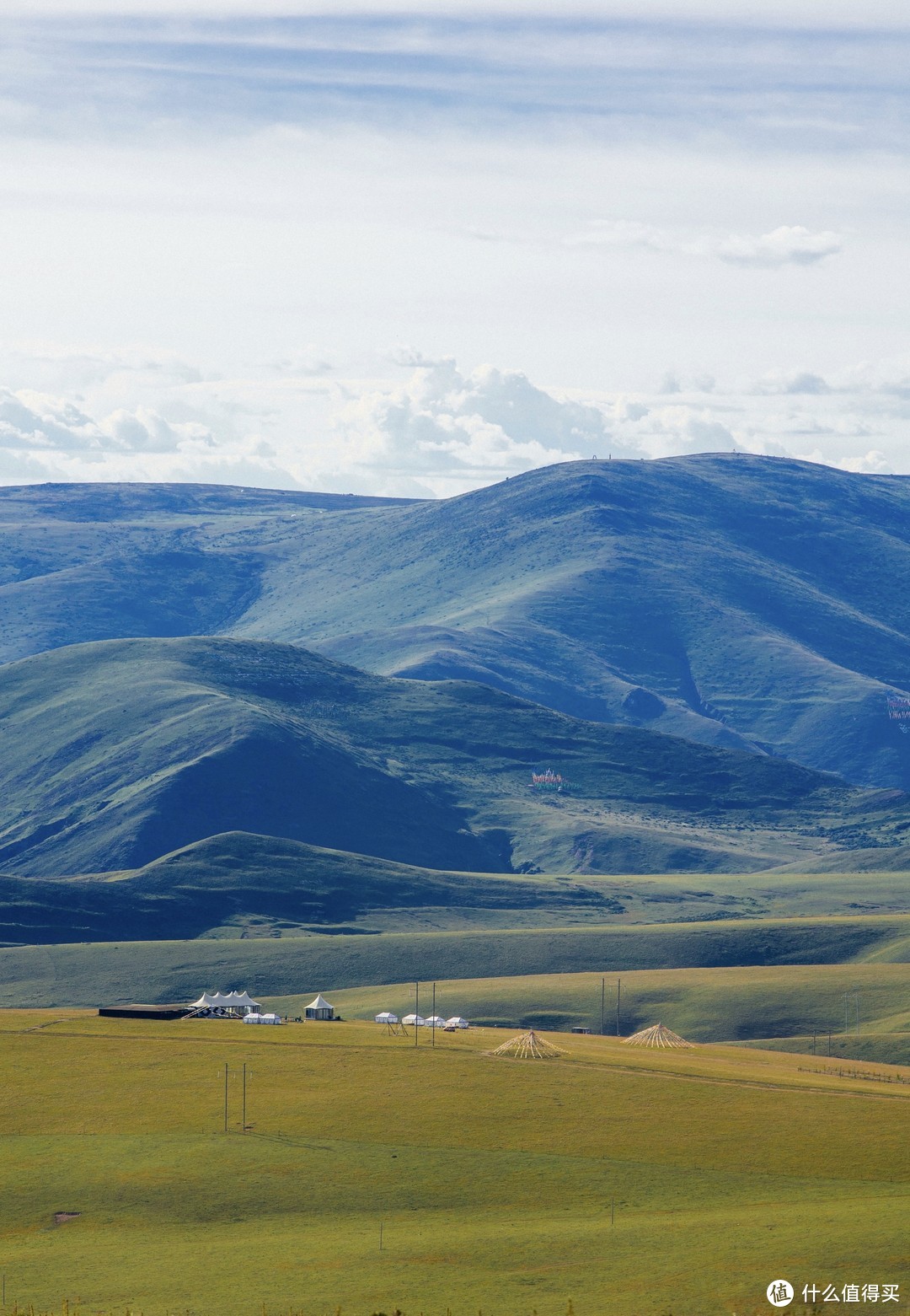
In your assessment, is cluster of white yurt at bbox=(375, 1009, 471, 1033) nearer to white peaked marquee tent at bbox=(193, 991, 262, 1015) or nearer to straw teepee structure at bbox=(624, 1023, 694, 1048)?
white peaked marquee tent at bbox=(193, 991, 262, 1015)

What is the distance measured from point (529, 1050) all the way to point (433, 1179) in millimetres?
33091

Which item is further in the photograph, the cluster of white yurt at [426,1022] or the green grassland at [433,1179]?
the cluster of white yurt at [426,1022]

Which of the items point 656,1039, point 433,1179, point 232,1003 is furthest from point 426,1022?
point 433,1179

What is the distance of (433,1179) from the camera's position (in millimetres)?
112000

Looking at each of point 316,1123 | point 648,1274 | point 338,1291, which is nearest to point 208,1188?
point 316,1123

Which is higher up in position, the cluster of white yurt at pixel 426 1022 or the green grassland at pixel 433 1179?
the cluster of white yurt at pixel 426 1022

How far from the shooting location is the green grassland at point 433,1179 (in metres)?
92.1

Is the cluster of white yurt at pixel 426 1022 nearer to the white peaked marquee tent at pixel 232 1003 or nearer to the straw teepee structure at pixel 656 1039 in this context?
the white peaked marquee tent at pixel 232 1003

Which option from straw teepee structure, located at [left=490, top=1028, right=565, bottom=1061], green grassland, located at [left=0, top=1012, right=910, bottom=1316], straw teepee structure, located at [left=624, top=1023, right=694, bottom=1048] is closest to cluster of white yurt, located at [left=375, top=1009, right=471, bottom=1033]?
straw teepee structure, located at [left=624, top=1023, right=694, bottom=1048]

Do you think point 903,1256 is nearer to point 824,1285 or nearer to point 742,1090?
point 824,1285

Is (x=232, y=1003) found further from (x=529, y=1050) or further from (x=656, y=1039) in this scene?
(x=529, y=1050)

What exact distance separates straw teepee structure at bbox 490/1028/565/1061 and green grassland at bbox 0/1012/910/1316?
1868 mm

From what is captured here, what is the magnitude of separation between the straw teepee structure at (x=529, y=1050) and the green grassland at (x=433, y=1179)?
6.13 ft

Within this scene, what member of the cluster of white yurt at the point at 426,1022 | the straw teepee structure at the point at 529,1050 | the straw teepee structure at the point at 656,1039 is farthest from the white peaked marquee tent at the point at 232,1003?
the straw teepee structure at the point at 529,1050
